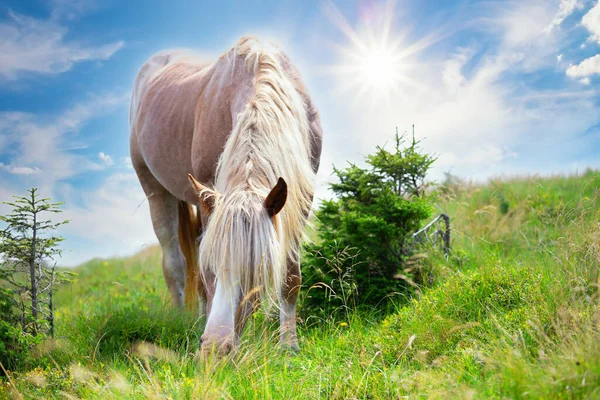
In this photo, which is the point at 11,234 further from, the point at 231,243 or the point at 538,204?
the point at 538,204

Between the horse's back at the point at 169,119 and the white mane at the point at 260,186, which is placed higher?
the horse's back at the point at 169,119

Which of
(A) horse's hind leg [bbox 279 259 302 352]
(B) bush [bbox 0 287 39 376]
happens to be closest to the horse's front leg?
(A) horse's hind leg [bbox 279 259 302 352]

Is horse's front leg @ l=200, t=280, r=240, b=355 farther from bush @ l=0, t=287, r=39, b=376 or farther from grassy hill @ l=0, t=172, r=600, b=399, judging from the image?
bush @ l=0, t=287, r=39, b=376

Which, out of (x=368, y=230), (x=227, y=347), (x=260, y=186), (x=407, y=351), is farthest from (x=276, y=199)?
(x=368, y=230)

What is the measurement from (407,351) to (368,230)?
163 centimetres

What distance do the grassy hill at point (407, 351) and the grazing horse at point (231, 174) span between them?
0.30 metres

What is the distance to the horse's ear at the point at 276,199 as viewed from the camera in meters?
2.97

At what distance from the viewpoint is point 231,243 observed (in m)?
2.86

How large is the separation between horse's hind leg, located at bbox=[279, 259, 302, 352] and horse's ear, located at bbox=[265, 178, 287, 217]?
91 cm

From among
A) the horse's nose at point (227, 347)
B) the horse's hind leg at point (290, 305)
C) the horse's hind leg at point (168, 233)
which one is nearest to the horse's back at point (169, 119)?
the horse's hind leg at point (168, 233)

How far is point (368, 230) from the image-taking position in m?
4.73

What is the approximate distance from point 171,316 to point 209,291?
164 centimetres

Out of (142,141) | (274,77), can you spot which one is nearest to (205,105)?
(274,77)

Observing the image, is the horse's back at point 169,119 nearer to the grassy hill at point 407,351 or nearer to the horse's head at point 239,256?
the grassy hill at point 407,351
